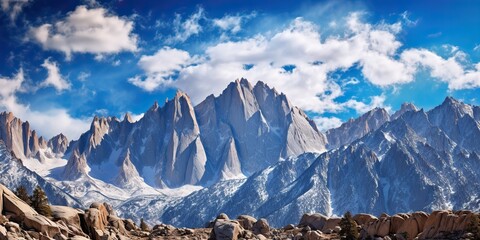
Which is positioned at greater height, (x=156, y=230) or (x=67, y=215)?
(x=156, y=230)

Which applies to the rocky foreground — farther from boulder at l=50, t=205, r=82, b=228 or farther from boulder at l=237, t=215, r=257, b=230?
boulder at l=237, t=215, r=257, b=230

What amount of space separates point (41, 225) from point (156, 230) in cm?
3615

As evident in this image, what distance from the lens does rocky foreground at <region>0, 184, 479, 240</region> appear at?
7212 centimetres

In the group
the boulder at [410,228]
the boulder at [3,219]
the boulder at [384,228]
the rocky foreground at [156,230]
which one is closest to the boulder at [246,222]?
the rocky foreground at [156,230]

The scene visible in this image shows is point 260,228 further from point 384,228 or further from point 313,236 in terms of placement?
point 384,228

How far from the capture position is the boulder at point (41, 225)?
235 feet

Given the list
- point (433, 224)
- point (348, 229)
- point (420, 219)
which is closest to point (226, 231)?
point (348, 229)

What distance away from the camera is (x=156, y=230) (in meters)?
106

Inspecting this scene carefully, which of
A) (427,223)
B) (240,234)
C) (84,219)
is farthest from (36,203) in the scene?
(427,223)

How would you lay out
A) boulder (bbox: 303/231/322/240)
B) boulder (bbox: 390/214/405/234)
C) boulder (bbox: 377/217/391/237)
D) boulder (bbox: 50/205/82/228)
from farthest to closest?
boulder (bbox: 390/214/405/234) < boulder (bbox: 303/231/322/240) < boulder (bbox: 377/217/391/237) < boulder (bbox: 50/205/82/228)

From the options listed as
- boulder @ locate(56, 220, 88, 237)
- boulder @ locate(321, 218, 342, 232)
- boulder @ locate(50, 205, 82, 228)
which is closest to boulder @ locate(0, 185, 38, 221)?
boulder @ locate(56, 220, 88, 237)

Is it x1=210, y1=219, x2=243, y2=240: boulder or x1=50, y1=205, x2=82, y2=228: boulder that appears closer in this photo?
x1=50, y1=205, x2=82, y2=228: boulder

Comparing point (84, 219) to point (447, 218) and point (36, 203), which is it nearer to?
point (36, 203)

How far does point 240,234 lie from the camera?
92.7 m
